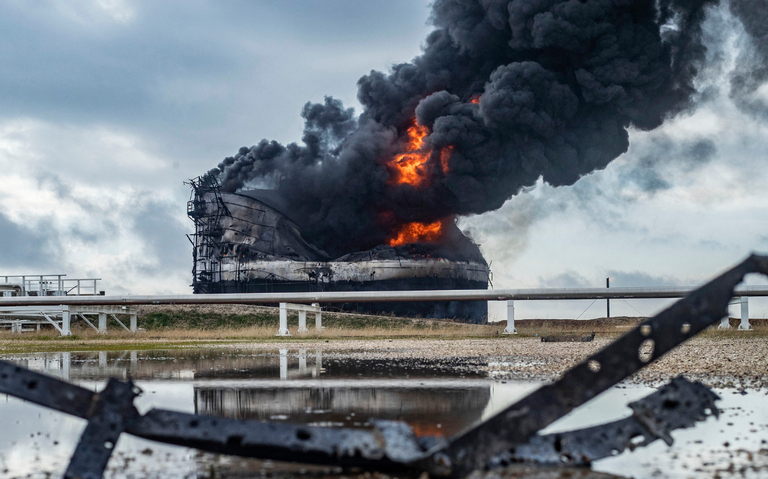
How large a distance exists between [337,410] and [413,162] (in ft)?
172

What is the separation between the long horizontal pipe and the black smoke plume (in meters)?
14.8

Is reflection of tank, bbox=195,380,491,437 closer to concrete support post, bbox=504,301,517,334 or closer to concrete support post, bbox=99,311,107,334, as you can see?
concrete support post, bbox=504,301,517,334

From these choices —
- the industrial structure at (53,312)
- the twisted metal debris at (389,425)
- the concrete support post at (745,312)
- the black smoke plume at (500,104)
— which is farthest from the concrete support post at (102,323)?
the twisted metal debris at (389,425)

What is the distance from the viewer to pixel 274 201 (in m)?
70.8

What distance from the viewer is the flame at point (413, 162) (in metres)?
58.3

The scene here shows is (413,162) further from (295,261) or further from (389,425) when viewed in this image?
(389,425)

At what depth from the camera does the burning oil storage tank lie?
60094mm

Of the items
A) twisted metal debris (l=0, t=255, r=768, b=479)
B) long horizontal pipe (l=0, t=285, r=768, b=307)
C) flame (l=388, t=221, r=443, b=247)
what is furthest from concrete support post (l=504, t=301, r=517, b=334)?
twisted metal debris (l=0, t=255, r=768, b=479)

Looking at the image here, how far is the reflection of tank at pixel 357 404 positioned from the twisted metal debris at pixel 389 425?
6.19 feet

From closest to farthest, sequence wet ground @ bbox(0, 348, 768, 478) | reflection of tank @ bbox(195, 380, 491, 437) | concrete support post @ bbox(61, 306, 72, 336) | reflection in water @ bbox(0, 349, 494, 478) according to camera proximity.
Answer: wet ground @ bbox(0, 348, 768, 478)
reflection in water @ bbox(0, 349, 494, 478)
reflection of tank @ bbox(195, 380, 491, 437)
concrete support post @ bbox(61, 306, 72, 336)

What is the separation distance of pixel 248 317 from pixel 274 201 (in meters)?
23.5

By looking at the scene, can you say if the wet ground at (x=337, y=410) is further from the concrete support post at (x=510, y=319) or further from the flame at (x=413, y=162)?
the flame at (x=413, y=162)

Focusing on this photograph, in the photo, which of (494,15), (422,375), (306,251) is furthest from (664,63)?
(422,375)

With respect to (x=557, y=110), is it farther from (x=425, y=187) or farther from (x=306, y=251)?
(x=306, y=251)
